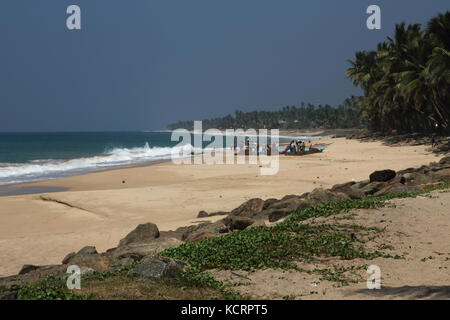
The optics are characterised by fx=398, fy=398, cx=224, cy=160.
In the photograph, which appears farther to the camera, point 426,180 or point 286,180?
point 286,180

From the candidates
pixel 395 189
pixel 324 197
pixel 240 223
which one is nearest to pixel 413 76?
pixel 395 189

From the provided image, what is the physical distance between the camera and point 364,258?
829 centimetres

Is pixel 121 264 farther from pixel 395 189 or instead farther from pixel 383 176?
pixel 383 176

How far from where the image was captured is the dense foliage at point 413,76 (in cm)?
3734

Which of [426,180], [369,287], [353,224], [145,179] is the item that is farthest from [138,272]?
[145,179]

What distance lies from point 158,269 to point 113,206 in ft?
42.8

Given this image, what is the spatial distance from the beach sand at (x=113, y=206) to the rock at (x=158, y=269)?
222 inches

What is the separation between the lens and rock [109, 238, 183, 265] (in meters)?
9.16

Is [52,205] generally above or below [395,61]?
below

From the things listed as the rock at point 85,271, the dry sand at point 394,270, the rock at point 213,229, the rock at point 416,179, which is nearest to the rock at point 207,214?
the rock at point 213,229

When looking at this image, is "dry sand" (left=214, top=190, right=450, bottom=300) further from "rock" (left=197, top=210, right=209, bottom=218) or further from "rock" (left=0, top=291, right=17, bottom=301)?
"rock" (left=197, top=210, right=209, bottom=218)

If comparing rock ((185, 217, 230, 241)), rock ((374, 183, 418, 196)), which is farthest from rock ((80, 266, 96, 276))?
rock ((374, 183, 418, 196))

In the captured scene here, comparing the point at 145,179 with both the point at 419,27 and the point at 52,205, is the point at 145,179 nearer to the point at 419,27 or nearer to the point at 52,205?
the point at 52,205
